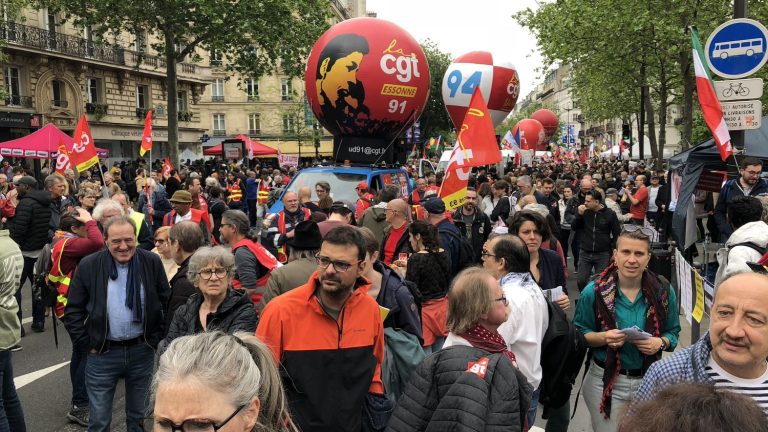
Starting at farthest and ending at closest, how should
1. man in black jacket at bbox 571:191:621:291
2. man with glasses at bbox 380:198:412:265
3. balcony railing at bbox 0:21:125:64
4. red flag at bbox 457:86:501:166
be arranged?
balcony railing at bbox 0:21:125:64, man in black jacket at bbox 571:191:621:291, red flag at bbox 457:86:501:166, man with glasses at bbox 380:198:412:265

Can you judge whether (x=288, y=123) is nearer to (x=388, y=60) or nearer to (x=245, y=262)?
(x=388, y=60)

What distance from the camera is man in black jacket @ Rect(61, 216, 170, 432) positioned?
4.40 metres

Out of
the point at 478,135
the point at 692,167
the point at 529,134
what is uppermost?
the point at 529,134

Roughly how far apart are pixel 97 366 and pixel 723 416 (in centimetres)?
405

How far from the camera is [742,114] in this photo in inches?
263

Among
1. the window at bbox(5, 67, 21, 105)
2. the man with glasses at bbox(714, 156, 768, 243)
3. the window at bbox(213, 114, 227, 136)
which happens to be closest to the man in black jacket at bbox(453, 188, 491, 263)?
the man with glasses at bbox(714, 156, 768, 243)

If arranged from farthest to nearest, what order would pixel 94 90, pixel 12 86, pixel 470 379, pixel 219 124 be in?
pixel 219 124
pixel 94 90
pixel 12 86
pixel 470 379

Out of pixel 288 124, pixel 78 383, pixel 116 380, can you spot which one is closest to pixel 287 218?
pixel 78 383

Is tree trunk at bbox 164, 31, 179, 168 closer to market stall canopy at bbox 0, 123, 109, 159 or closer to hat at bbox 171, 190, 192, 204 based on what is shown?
market stall canopy at bbox 0, 123, 109, 159

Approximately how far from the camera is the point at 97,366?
4.43 m

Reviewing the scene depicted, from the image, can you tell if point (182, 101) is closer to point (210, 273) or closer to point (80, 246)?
point (80, 246)

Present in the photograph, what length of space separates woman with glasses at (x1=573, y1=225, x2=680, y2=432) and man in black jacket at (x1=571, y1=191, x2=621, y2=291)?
470 cm

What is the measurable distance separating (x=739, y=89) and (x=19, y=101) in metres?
33.2

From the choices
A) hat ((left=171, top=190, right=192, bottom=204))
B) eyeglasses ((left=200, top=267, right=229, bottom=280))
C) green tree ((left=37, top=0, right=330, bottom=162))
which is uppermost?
green tree ((left=37, top=0, right=330, bottom=162))
